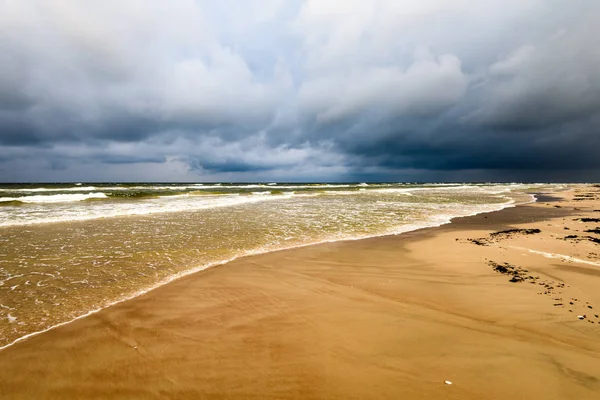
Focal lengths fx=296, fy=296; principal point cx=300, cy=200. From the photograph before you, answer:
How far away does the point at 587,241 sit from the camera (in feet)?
37.8

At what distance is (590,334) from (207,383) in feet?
19.2

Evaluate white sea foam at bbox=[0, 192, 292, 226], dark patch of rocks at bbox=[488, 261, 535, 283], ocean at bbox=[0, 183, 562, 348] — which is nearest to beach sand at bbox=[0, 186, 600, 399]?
dark patch of rocks at bbox=[488, 261, 535, 283]

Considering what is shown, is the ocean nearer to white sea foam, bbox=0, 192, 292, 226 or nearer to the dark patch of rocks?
white sea foam, bbox=0, 192, 292, 226

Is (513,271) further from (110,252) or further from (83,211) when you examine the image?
(83,211)

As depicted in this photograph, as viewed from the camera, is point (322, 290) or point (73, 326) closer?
point (73, 326)

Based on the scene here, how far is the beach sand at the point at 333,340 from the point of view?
141 inches

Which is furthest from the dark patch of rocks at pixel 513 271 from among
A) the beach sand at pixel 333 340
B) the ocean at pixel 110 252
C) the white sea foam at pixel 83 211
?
the white sea foam at pixel 83 211

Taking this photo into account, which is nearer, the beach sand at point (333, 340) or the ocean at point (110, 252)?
the beach sand at point (333, 340)

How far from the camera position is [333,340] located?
459 cm

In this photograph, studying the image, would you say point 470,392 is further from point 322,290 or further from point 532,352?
point 322,290

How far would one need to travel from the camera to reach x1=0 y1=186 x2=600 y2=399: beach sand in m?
3.59

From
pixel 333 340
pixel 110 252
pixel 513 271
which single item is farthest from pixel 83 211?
pixel 513 271

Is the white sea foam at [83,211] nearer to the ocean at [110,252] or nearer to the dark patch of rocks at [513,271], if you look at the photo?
the ocean at [110,252]

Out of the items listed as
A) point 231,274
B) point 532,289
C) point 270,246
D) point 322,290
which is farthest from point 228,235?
point 532,289
